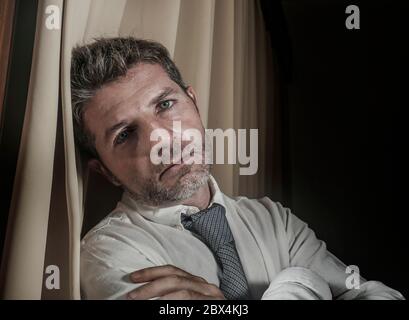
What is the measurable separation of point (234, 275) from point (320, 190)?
330mm

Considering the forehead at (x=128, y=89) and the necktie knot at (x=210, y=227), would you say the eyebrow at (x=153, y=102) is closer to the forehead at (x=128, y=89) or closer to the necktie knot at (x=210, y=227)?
the forehead at (x=128, y=89)

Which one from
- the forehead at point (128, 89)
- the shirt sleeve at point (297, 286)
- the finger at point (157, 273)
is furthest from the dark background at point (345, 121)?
the finger at point (157, 273)

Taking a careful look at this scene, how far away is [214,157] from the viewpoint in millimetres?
1245

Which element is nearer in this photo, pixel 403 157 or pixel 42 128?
pixel 42 128

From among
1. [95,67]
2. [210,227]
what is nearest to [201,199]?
[210,227]

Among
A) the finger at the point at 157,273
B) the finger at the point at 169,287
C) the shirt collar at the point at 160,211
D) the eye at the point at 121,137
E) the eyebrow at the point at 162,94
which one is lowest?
the finger at the point at 169,287

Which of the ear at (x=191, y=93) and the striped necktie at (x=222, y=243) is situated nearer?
the striped necktie at (x=222, y=243)

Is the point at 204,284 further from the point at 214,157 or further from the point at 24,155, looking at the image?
the point at 24,155

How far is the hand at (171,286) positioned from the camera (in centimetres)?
110

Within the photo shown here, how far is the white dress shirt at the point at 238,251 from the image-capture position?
112 cm

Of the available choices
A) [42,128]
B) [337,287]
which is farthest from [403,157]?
[42,128]

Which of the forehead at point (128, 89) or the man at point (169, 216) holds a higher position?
the forehead at point (128, 89)

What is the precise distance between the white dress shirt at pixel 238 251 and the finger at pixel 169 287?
0.02m
